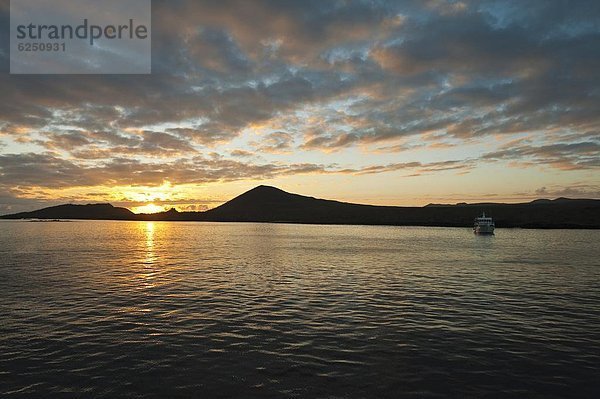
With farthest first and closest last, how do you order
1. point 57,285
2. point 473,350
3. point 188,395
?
point 57,285 → point 473,350 → point 188,395

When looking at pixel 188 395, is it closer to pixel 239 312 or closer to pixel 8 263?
pixel 239 312

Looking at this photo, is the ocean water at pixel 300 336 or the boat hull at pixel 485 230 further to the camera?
the boat hull at pixel 485 230

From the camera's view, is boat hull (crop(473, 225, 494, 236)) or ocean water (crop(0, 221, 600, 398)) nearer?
ocean water (crop(0, 221, 600, 398))

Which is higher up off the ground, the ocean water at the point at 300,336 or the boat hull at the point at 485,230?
the boat hull at the point at 485,230

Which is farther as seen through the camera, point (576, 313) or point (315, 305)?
point (315, 305)

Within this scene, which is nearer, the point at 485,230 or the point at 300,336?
the point at 300,336

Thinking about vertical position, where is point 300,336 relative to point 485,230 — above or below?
below

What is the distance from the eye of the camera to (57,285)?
125ft

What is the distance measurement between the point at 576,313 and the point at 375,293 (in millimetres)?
14325

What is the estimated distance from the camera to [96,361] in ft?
59.6

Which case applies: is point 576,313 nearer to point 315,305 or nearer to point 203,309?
point 315,305

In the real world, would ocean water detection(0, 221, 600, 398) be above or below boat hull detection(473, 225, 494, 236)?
below

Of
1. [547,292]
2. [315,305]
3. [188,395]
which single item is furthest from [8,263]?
[547,292]

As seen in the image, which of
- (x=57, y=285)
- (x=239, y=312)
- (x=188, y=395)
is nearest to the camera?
(x=188, y=395)
